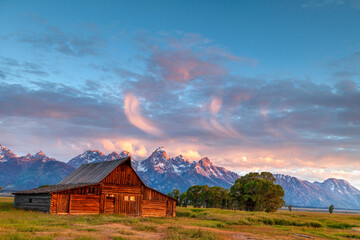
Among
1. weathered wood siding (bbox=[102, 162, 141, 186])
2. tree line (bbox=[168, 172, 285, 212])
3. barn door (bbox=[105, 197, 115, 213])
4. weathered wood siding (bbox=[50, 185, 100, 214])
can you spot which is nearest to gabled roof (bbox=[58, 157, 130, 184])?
weathered wood siding (bbox=[102, 162, 141, 186])

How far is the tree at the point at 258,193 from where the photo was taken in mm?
80812

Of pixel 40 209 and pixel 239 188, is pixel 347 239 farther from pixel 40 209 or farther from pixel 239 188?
pixel 239 188

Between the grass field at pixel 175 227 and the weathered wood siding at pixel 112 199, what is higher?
the weathered wood siding at pixel 112 199

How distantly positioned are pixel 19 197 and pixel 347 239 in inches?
1878

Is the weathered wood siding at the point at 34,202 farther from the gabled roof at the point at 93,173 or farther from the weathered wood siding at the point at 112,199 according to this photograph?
the gabled roof at the point at 93,173

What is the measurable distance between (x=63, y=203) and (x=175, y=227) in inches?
740

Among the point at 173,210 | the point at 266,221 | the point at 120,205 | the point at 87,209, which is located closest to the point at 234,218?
the point at 266,221

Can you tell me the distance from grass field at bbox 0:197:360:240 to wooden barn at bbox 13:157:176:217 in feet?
8.88

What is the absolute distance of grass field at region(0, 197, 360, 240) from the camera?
25.0 m

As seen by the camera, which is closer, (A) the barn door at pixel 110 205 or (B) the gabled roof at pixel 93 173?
(A) the barn door at pixel 110 205

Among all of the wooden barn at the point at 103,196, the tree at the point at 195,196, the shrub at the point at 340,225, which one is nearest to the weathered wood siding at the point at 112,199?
the wooden barn at the point at 103,196

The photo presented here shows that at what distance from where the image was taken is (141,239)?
22203 millimetres

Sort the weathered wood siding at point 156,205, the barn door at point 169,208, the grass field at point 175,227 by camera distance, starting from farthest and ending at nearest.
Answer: the barn door at point 169,208 < the weathered wood siding at point 156,205 < the grass field at point 175,227

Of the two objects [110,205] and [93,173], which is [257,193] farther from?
[93,173]
